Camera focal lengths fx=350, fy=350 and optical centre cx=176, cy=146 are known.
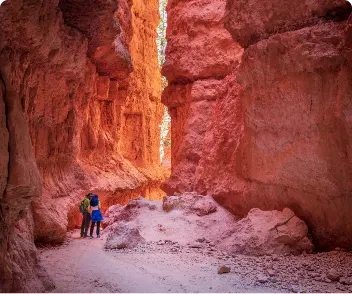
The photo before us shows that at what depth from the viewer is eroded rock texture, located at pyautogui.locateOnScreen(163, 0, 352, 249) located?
4.77m

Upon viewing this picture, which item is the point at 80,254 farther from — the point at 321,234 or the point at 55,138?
the point at 321,234

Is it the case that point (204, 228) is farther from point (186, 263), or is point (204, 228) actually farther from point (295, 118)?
point (295, 118)

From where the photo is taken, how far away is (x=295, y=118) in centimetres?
532

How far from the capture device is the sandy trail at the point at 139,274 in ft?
13.3

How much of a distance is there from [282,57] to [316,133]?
1.26 metres

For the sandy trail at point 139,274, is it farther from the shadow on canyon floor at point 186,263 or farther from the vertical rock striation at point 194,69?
the vertical rock striation at point 194,69

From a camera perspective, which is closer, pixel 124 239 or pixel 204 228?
pixel 124 239

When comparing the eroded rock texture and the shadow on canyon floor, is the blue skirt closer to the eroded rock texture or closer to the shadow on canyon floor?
the shadow on canyon floor

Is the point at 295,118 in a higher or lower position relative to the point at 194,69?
lower

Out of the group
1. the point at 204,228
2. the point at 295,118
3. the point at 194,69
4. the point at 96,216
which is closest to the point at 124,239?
Answer: the point at 204,228

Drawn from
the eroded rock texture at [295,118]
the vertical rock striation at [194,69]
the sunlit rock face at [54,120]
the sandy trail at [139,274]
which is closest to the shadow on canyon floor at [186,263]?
the sandy trail at [139,274]

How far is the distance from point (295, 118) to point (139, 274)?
10.5 feet

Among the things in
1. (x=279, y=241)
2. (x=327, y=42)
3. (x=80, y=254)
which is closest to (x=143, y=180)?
(x=80, y=254)

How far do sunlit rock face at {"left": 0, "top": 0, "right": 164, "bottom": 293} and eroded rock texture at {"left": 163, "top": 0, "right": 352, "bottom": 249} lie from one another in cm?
265
